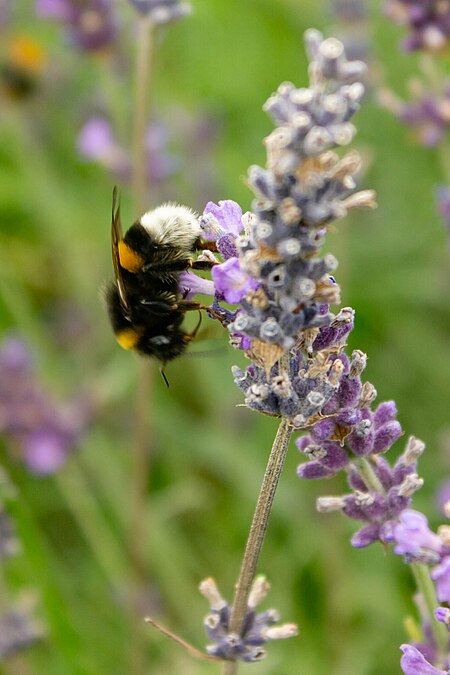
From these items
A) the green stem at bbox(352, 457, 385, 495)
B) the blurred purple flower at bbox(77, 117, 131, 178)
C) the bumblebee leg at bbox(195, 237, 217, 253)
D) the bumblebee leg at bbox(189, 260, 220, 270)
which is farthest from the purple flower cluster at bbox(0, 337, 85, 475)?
the green stem at bbox(352, 457, 385, 495)

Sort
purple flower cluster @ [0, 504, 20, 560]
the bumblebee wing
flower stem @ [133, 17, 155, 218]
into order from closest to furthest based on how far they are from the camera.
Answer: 1. the bumblebee wing
2. purple flower cluster @ [0, 504, 20, 560]
3. flower stem @ [133, 17, 155, 218]

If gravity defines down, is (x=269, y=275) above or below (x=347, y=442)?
above

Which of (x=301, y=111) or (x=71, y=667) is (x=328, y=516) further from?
(x=301, y=111)

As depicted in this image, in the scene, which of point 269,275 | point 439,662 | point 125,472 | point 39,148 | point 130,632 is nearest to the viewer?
point 269,275

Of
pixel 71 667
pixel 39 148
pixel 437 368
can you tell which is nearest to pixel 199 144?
pixel 39 148

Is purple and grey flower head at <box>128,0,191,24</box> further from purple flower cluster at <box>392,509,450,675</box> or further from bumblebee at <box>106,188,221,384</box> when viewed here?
purple flower cluster at <box>392,509,450,675</box>

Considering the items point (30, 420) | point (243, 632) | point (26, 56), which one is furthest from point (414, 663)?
point (26, 56)

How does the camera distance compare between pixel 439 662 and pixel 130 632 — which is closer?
pixel 439 662
